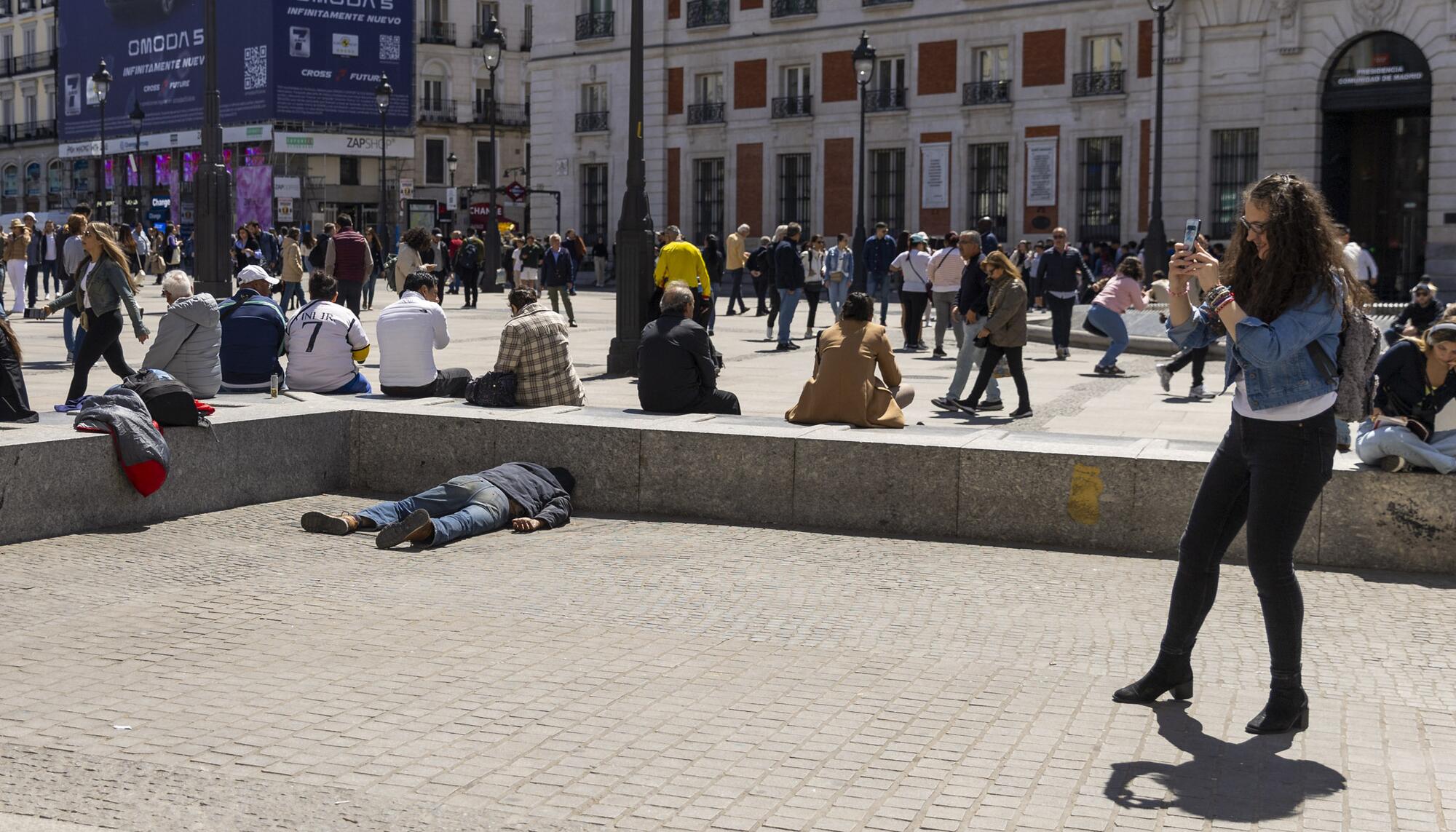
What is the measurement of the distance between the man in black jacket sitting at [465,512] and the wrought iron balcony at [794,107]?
35879 mm

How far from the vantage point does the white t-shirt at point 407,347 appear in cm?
1120

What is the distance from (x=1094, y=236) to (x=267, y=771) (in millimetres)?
36171

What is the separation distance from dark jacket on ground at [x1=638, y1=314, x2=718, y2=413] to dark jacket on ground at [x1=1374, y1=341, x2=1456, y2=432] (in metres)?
4.02

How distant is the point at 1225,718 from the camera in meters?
5.46

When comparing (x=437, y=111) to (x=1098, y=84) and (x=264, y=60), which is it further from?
(x=1098, y=84)

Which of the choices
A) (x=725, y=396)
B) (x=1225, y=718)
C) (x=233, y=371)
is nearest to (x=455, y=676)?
(x=1225, y=718)

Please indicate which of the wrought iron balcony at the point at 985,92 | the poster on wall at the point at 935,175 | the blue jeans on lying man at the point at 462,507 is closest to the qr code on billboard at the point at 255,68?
the poster on wall at the point at 935,175

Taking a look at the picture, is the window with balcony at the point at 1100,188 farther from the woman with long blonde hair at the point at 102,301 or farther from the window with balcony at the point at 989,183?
the woman with long blonde hair at the point at 102,301

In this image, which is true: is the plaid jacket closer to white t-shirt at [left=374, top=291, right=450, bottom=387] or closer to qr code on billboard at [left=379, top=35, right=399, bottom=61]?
white t-shirt at [left=374, top=291, right=450, bottom=387]

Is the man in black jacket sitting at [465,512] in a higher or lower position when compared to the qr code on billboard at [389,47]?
lower

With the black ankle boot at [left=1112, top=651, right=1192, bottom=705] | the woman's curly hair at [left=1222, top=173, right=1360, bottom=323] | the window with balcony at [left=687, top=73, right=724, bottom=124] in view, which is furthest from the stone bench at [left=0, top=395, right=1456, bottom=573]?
the window with balcony at [left=687, top=73, right=724, bottom=124]

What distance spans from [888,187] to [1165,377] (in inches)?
1089

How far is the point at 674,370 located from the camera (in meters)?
10.4

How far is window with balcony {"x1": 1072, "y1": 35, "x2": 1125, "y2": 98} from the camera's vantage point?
38.6 meters
